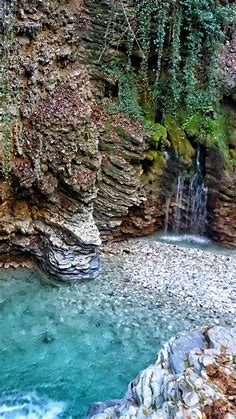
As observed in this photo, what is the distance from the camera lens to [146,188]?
476 inches

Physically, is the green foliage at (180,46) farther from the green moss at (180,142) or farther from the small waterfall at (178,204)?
the small waterfall at (178,204)

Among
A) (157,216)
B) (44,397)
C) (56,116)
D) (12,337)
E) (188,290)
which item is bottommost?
Result: (44,397)

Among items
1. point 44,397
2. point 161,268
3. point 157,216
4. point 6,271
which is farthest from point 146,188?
point 44,397

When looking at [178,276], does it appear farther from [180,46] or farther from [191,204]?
[180,46]

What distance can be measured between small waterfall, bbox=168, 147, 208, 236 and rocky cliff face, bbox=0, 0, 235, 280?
144 cm

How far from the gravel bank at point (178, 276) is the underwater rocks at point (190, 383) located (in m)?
3.34

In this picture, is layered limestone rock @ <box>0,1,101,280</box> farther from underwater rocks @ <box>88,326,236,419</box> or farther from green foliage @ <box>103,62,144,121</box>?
underwater rocks @ <box>88,326,236,419</box>

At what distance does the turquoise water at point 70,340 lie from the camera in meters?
6.89

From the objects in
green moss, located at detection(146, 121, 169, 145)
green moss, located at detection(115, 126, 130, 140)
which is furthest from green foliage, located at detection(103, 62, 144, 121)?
green moss, located at detection(115, 126, 130, 140)

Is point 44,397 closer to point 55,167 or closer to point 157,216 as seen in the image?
point 55,167

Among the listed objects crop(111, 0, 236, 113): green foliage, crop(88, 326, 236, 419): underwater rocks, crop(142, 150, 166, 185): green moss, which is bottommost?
crop(88, 326, 236, 419): underwater rocks

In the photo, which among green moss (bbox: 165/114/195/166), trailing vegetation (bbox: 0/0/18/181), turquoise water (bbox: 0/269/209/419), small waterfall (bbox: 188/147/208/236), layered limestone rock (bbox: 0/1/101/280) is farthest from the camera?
small waterfall (bbox: 188/147/208/236)

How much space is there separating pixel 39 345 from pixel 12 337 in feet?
1.82

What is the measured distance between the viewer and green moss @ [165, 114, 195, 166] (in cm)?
1217
